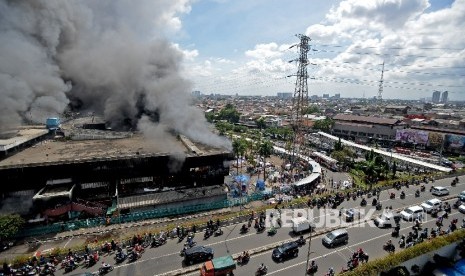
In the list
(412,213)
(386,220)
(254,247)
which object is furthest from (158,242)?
(412,213)

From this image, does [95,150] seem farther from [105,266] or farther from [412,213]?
[412,213]

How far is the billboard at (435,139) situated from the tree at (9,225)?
7332cm

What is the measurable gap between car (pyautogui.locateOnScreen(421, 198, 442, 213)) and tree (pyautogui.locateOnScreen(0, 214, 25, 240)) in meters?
36.1

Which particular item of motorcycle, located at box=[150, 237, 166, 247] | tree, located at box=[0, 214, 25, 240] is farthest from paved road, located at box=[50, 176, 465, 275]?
tree, located at box=[0, 214, 25, 240]

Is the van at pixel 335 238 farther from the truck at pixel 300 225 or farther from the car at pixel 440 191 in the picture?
the car at pixel 440 191

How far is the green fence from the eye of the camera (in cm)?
2600

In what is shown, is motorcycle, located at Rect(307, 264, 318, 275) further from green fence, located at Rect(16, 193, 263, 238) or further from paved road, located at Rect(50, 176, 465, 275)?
green fence, located at Rect(16, 193, 263, 238)

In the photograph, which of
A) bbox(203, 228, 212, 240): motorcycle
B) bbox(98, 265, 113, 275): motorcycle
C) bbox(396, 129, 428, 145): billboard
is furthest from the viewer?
bbox(396, 129, 428, 145): billboard

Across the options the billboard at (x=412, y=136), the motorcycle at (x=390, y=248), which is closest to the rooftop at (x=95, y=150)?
the motorcycle at (x=390, y=248)

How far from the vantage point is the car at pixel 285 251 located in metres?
21.0

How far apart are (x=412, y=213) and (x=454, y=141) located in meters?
47.7

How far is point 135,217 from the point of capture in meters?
29.1

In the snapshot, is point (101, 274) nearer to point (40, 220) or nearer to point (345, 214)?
point (40, 220)

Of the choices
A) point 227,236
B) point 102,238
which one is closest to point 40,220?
point 102,238
